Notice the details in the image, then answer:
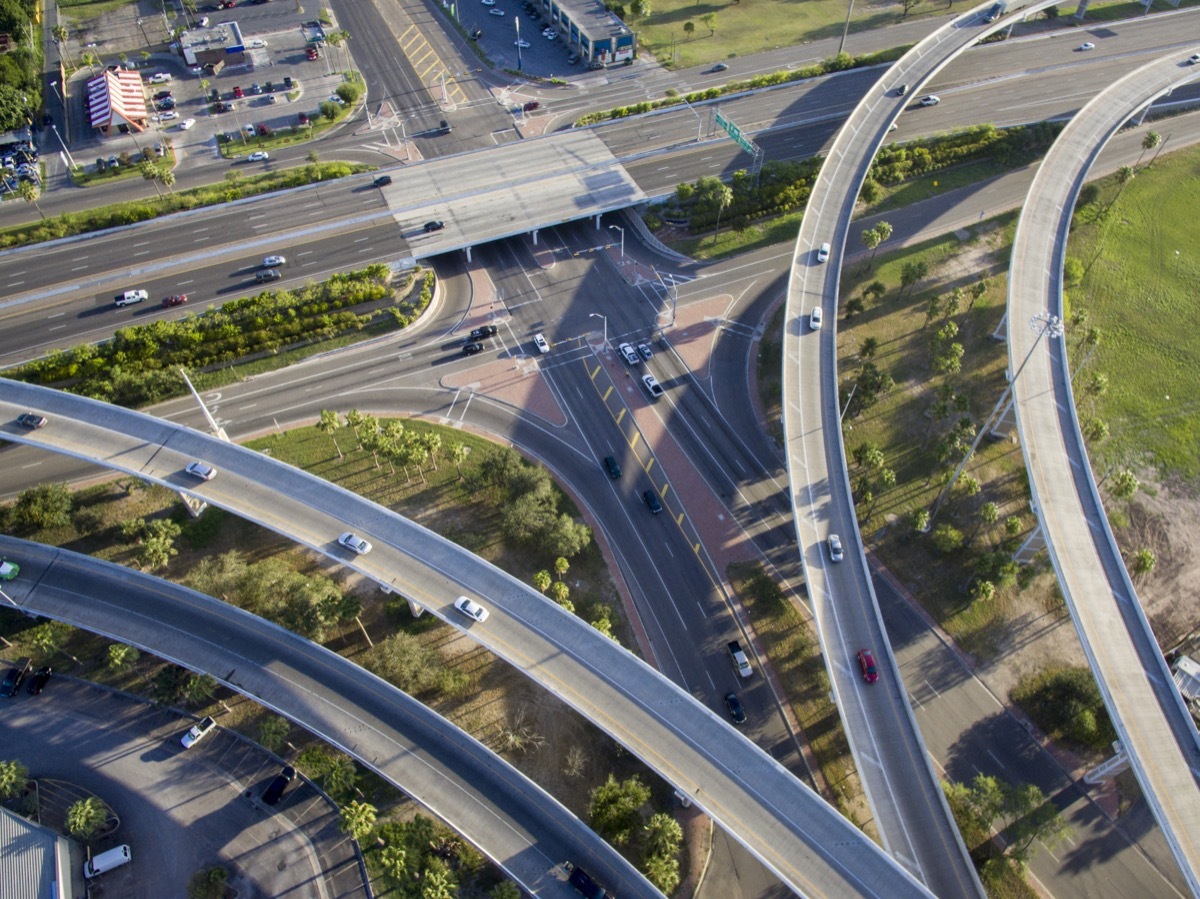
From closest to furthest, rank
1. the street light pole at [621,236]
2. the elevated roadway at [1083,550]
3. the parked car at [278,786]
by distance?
the elevated roadway at [1083,550] → the parked car at [278,786] → the street light pole at [621,236]

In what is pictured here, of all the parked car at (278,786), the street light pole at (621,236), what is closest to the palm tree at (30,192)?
the street light pole at (621,236)

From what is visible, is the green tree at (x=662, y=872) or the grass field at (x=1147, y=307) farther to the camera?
the grass field at (x=1147, y=307)

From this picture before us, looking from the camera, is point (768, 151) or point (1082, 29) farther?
point (1082, 29)

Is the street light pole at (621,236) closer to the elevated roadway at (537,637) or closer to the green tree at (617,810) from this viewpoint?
the elevated roadway at (537,637)

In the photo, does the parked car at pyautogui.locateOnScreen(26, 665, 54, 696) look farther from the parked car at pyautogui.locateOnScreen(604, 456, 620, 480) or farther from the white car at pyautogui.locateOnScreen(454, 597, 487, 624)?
the parked car at pyautogui.locateOnScreen(604, 456, 620, 480)

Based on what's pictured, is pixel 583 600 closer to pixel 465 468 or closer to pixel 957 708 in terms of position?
pixel 465 468

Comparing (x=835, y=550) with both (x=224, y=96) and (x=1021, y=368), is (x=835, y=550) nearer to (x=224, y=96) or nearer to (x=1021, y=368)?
(x=1021, y=368)

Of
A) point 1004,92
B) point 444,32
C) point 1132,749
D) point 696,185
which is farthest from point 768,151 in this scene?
point 1132,749

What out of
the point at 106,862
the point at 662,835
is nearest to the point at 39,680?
the point at 106,862
